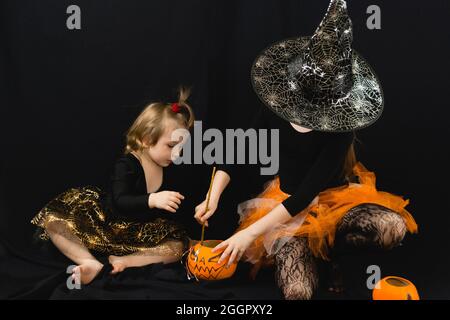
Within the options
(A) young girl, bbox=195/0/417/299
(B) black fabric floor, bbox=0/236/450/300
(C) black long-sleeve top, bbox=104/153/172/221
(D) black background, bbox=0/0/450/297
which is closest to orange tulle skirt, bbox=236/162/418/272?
(A) young girl, bbox=195/0/417/299

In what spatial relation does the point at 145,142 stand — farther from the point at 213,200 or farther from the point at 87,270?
the point at 87,270

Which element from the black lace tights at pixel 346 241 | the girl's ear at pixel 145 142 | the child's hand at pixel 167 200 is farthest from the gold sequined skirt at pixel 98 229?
the black lace tights at pixel 346 241

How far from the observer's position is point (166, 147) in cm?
183

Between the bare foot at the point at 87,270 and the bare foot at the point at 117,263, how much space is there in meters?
0.05

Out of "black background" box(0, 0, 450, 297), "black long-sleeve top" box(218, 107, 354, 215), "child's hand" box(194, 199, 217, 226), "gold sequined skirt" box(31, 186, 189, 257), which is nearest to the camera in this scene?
"black long-sleeve top" box(218, 107, 354, 215)

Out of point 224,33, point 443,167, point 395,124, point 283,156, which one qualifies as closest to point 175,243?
point 283,156

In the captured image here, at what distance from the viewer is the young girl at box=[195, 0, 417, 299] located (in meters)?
1.54

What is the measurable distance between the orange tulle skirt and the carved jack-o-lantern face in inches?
5.7

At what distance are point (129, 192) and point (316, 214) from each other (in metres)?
0.69

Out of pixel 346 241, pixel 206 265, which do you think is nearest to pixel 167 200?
pixel 206 265

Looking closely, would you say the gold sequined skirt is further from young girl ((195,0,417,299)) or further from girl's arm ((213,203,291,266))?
girl's arm ((213,203,291,266))

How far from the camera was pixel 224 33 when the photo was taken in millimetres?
1944

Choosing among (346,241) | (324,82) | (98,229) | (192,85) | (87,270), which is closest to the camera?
(324,82)

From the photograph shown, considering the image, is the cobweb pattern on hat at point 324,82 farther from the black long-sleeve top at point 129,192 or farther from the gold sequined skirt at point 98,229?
the gold sequined skirt at point 98,229
